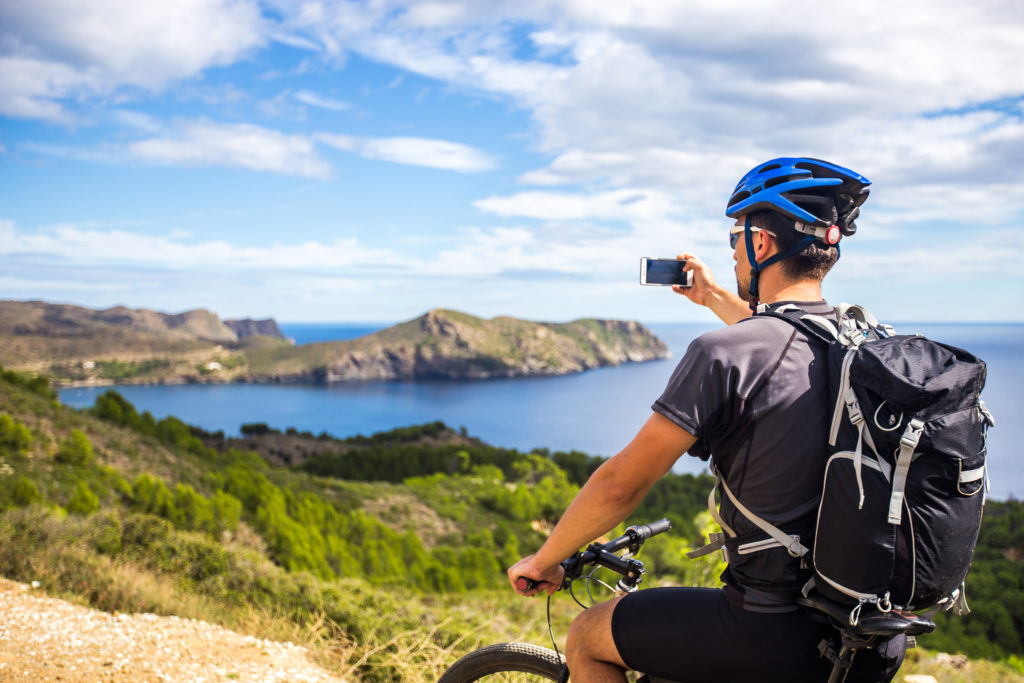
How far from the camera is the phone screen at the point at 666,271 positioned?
2752mm

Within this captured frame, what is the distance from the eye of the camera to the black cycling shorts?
1607 millimetres

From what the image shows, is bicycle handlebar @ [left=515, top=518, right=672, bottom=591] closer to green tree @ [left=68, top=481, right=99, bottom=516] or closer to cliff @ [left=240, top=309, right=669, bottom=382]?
green tree @ [left=68, top=481, right=99, bottom=516]

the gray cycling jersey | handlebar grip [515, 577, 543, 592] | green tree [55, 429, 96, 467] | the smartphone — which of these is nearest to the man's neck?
the gray cycling jersey

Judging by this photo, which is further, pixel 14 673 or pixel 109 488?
pixel 109 488

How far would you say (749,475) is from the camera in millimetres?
1604

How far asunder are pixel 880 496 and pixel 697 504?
1780 inches

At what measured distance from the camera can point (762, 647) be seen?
63.3 inches

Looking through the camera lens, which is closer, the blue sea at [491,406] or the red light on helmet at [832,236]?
the red light on helmet at [832,236]

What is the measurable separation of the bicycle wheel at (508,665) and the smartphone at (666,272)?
1453 millimetres

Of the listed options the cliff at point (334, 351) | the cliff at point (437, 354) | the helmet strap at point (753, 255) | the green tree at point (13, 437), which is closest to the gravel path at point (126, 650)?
the helmet strap at point (753, 255)

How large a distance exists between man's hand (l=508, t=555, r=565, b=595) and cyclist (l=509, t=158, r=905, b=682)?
17 millimetres

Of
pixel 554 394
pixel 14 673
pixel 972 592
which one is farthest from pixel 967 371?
pixel 554 394

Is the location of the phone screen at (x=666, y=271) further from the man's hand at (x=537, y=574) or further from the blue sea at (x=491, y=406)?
the blue sea at (x=491, y=406)

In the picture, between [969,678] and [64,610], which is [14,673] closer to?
[64,610]
